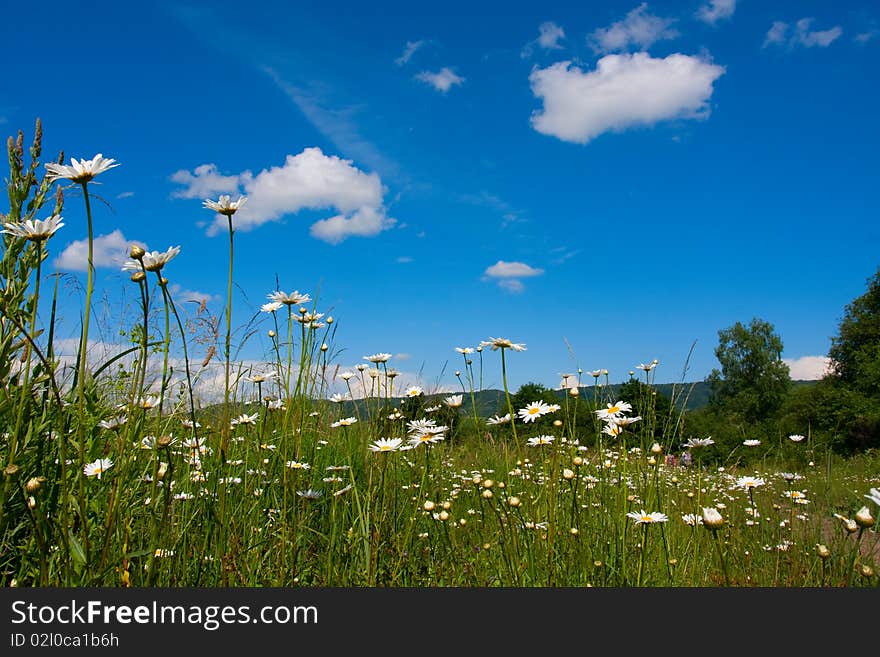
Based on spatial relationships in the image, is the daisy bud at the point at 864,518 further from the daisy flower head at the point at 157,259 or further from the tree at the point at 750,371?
the tree at the point at 750,371

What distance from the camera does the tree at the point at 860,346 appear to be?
67.8 feet

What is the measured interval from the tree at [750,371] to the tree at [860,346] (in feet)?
47.9

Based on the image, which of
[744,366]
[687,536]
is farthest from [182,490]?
[744,366]

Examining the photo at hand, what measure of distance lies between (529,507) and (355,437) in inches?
70.9

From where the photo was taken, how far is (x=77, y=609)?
5.09ft

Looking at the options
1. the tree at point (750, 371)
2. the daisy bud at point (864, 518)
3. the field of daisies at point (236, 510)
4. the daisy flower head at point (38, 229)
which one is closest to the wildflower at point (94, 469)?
the field of daisies at point (236, 510)

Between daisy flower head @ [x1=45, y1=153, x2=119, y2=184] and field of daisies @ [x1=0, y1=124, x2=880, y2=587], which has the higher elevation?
daisy flower head @ [x1=45, y1=153, x2=119, y2=184]

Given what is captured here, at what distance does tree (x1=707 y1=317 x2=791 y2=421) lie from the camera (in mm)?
41000

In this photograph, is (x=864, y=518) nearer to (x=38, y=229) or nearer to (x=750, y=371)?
(x=38, y=229)

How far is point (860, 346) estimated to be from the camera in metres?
23.6

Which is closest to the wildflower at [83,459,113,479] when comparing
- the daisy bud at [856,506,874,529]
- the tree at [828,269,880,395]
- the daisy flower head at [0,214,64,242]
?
the daisy flower head at [0,214,64,242]

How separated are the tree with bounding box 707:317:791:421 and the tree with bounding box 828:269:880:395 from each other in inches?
574

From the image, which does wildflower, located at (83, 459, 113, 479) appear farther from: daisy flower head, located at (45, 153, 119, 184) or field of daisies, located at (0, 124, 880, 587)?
daisy flower head, located at (45, 153, 119, 184)

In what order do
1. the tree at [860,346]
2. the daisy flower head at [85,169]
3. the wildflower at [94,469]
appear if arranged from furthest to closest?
the tree at [860,346] → the wildflower at [94,469] → the daisy flower head at [85,169]
